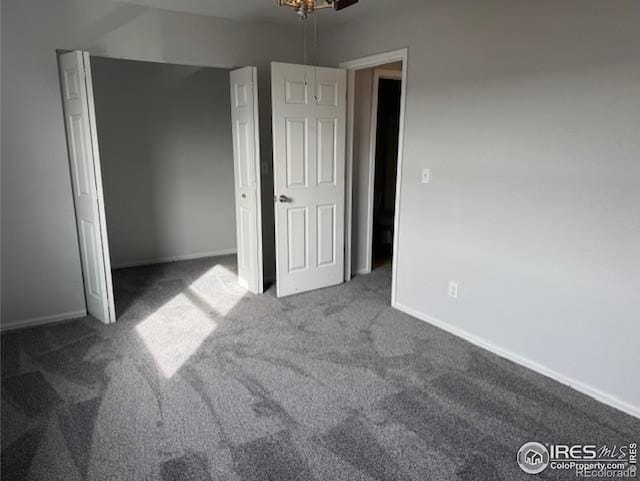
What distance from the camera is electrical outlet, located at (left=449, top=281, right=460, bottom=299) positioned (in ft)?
10.5

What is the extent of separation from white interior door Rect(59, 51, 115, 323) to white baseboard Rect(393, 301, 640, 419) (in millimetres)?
2539

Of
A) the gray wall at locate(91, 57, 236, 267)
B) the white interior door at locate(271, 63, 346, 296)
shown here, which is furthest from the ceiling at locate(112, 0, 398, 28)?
the gray wall at locate(91, 57, 236, 267)

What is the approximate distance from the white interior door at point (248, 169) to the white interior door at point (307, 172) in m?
0.18

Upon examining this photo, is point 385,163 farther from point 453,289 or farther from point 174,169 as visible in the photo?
point 453,289

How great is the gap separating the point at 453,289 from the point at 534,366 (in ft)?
2.50

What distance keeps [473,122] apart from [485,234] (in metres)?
0.78

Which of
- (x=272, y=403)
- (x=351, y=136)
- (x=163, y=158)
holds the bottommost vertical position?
(x=272, y=403)

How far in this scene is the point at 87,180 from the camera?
125 inches

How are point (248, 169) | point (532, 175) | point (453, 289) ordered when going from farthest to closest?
1. point (248, 169)
2. point (453, 289)
3. point (532, 175)

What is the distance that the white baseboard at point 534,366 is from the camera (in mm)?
2375

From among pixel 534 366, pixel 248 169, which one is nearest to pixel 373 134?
pixel 248 169

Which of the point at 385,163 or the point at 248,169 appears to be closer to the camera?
the point at 248,169

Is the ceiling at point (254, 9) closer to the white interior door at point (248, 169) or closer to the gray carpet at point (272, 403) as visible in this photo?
the white interior door at point (248, 169)

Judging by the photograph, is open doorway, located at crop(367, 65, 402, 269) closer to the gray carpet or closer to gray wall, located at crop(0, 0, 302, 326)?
the gray carpet
